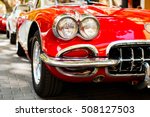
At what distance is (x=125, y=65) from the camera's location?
4.03m

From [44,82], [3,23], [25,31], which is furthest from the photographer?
[3,23]

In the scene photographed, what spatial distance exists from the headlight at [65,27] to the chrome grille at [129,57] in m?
0.44

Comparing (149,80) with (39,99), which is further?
(39,99)

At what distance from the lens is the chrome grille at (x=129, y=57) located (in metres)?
3.99

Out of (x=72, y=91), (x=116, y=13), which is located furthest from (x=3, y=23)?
(x=116, y=13)

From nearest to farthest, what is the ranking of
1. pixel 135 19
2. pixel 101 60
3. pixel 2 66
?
1. pixel 101 60
2. pixel 135 19
3. pixel 2 66

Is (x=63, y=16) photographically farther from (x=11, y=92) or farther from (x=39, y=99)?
(x=11, y=92)

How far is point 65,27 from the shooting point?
13.1ft

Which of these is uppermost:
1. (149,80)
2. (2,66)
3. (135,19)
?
(135,19)

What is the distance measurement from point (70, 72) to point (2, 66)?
298 cm

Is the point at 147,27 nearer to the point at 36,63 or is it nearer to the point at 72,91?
the point at 72,91

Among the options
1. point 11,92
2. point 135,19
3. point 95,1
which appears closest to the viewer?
point 135,19

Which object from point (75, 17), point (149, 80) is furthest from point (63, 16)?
point (149, 80)

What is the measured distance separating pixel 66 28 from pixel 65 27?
0.05ft
